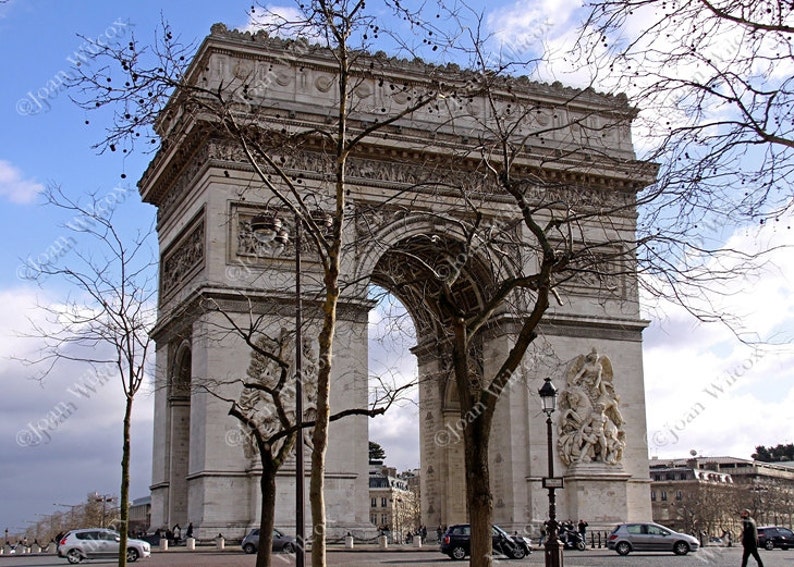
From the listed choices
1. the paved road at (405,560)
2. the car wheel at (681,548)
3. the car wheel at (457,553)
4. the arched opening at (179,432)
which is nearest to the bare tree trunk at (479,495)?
the paved road at (405,560)

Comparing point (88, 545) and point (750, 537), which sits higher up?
point (750, 537)

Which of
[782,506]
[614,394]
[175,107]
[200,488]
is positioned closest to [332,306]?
[175,107]

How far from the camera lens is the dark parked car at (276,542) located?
29.3m

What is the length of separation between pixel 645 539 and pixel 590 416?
4586 mm

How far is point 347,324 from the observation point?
3294cm

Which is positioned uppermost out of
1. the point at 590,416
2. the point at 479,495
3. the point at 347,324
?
the point at 347,324

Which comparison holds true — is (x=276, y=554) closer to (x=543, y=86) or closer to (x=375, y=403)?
(x=375, y=403)

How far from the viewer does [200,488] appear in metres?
31.0

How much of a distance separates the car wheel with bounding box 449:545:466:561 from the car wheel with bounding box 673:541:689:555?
7.30m

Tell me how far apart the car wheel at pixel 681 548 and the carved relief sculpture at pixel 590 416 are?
3.43 m

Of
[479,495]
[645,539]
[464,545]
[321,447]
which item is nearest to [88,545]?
[464,545]

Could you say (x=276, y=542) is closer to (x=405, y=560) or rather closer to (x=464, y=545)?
(x=405, y=560)

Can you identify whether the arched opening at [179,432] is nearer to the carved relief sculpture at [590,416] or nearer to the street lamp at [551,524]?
Result: the carved relief sculpture at [590,416]

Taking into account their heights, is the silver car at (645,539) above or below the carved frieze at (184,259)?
below
